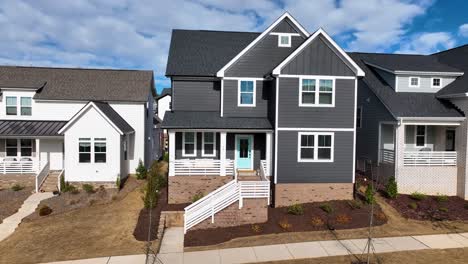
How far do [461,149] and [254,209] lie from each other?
13810 mm

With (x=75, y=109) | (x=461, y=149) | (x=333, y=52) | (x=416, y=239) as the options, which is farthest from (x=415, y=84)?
(x=75, y=109)

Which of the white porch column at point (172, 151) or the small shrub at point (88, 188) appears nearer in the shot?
the white porch column at point (172, 151)

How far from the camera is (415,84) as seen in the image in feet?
70.3

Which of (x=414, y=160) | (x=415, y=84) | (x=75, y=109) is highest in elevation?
(x=415, y=84)

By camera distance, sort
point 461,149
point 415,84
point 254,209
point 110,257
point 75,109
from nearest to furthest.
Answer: point 110,257 < point 254,209 < point 461,149 < point 415,84 < point 75,109

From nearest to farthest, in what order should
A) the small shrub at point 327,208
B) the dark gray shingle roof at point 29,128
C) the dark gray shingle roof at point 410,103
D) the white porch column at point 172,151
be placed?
the small shrub at point 327,208 → the white porch column at point 172,151 → the dark gray shingle roof at point 410,103 → the dark gray shingle roof at point 29,128

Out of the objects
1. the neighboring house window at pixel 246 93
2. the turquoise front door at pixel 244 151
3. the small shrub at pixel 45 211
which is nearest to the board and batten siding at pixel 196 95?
the neighboring house window at pixel 246 93

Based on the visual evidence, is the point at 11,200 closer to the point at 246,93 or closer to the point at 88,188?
the point at 88,188

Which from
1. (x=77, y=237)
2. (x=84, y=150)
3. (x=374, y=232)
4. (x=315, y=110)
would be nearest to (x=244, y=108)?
(x=315, y=110)

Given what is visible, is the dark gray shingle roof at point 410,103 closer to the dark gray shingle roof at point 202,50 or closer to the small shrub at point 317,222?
the small shrub at point 317,222

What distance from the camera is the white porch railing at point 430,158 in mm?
19094

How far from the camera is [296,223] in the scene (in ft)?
49.0

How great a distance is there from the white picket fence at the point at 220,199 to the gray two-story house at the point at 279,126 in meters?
1.44

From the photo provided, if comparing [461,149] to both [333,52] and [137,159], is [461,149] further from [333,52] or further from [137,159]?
[137,159]
